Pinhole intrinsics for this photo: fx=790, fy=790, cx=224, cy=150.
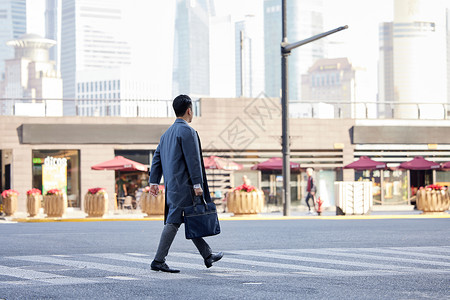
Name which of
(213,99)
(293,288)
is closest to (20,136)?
(213,99)

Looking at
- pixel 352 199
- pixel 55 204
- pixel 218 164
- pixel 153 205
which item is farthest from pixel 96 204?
pixel 352 199

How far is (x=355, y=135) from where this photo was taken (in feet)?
138

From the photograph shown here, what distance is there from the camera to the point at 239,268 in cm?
886

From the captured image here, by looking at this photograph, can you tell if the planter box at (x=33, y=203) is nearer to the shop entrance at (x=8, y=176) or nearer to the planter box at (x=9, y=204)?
the planter box at (x=9, y=204)

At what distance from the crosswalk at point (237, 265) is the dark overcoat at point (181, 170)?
724 mm

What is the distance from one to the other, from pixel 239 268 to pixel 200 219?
106 centimetres

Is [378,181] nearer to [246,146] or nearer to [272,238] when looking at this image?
[246,146]

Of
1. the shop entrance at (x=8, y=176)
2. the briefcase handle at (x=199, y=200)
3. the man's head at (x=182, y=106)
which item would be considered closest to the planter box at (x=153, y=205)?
the shop entrance at (x=8, y=176)

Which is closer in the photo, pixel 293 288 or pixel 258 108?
pixel 293 288

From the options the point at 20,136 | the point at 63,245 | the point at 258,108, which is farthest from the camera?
the point at 258,108

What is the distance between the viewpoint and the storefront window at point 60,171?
39062 mm

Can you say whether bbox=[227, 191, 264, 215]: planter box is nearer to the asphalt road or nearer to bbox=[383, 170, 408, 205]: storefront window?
the asphalt road

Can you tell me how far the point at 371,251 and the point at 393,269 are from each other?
2.46 metres

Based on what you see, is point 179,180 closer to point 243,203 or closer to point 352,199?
point 243,203
